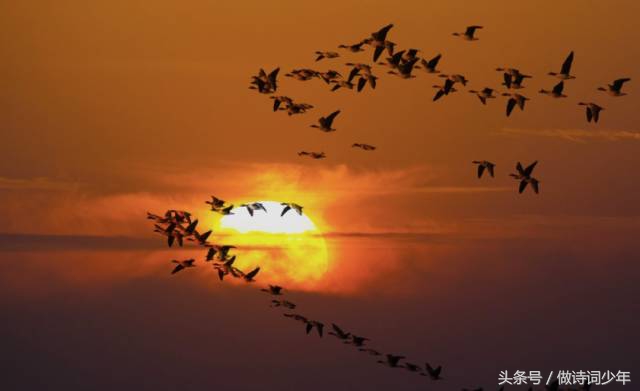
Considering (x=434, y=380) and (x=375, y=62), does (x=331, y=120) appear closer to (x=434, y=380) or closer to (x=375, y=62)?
(x=375, y=62)

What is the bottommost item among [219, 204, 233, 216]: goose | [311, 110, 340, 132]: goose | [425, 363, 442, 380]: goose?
[425, 363, 442, 380]: goose

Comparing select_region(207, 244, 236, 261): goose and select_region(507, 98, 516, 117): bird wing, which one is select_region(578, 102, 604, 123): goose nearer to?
select_region(507, 98, 516, 117): bird wing

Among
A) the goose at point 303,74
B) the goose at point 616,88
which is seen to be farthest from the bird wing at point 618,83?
the goose at point 303,74

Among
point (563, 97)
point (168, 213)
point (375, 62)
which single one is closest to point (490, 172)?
point (563, 97)

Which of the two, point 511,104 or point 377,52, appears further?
point 511,104

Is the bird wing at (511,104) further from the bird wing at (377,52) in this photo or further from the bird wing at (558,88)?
the bird wing at (377,52)

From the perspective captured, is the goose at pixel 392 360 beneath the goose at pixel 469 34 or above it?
beneath

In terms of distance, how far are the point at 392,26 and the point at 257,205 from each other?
40.0ft

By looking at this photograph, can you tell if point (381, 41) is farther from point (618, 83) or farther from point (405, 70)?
point (618, 83)

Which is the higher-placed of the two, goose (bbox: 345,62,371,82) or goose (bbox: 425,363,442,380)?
goose (bbox: 345,62,371,82)

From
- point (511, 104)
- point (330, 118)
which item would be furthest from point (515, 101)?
point (330, 118)

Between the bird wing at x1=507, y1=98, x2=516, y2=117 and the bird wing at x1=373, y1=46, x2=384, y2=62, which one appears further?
the bird wing at x1=507, y1=98, x2=516, y2=117

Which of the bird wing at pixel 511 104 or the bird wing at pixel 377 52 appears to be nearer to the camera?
the bird wing at pixel 377 52

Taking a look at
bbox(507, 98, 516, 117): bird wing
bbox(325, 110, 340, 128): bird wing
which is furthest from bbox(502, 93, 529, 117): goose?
bbox(325, 110, 340, 128): bird wing
